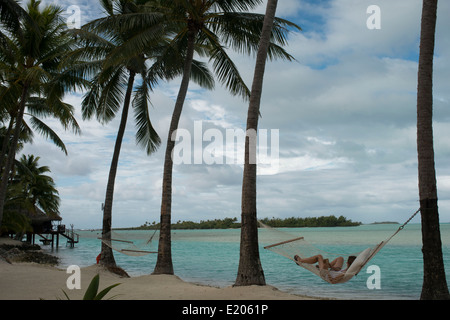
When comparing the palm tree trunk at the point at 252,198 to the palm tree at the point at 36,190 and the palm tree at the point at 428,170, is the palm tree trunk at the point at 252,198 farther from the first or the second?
the palm tree at the point at 36,190

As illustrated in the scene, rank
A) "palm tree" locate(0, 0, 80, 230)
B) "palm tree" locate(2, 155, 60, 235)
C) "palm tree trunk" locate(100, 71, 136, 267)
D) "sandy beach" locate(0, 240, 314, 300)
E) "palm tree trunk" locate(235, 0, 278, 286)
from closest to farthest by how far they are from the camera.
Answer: "sandy beach" locate(0, 240, 314, 300) < "palm tree trunk" locate(235, 0, 278, 286) < "palm tree trunk" locate(100, 71, 136, 267) < "palm tree" locate(0, 0, 80, 230) < "palm tree" locate(2, 155, 60, 235)

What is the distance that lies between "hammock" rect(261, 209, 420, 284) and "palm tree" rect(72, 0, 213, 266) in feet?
13.3

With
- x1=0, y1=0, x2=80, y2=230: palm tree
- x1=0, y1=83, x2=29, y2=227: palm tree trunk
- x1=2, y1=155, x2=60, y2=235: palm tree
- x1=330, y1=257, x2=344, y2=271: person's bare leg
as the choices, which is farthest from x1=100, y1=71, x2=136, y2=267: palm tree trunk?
x1=2, y1=155, x2=60, y2=235: palm tree

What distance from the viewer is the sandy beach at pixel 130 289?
5.09 metres

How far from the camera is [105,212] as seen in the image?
30.6 feet

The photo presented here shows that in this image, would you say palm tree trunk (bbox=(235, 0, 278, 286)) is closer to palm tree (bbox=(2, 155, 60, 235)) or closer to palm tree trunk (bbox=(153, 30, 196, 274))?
palm tree trunk (bbox=(153, 30, 196, 274))

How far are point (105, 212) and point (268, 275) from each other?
710 centimetres

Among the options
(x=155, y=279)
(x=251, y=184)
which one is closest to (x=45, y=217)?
(x=155, y=279)

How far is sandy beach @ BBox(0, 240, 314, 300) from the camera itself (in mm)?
5086

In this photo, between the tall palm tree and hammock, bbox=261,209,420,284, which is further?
the tall palm tree

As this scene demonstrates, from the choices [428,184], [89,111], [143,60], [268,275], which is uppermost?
[143,60]

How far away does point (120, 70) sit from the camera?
1026 centimetres

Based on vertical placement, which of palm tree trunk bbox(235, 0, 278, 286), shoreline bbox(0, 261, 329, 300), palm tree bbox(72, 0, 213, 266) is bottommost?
shoreline bbox(0, 261, 329, 300)

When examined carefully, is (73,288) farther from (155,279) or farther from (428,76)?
(428,76)
